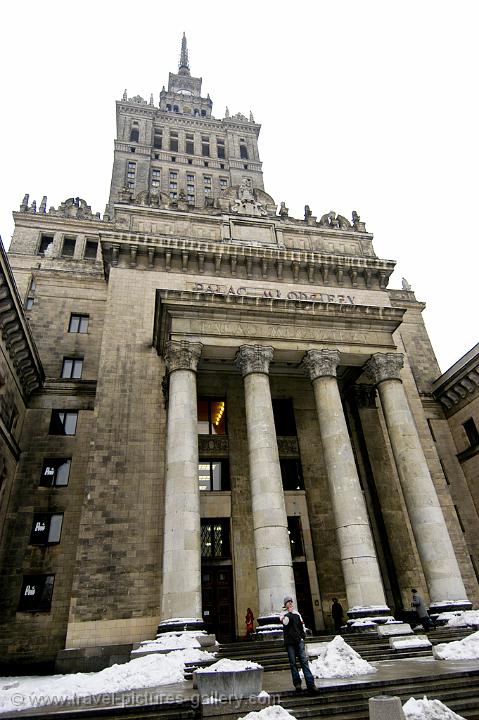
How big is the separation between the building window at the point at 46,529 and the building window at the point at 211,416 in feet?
32.1

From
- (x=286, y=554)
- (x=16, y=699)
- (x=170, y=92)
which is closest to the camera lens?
(x=16, y=699)

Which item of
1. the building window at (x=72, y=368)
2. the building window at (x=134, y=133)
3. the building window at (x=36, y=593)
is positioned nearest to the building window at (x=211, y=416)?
the building window at (x=72, y=368)

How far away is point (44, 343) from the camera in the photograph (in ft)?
110

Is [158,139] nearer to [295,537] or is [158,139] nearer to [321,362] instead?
[321,362]

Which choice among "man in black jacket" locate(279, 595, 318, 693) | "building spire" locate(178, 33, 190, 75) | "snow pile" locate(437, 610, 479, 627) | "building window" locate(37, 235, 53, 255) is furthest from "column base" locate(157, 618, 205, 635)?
"building spire" locate(178, 33, 190, 75)

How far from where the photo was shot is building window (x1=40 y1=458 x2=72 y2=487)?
28541 millimetres

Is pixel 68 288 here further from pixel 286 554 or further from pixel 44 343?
pixel 286 554

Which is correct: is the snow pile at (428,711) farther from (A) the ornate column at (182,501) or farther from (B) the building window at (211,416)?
(B) the building window at (211,416)

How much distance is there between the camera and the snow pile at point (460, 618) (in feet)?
65.1

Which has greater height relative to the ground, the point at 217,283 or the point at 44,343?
the point at 217,283

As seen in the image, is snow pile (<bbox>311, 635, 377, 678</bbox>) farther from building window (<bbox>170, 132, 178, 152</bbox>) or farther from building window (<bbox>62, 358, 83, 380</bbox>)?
building window (<bbox>170, 132, 178, 152</bbox>)

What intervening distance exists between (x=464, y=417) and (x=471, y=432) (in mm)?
1250

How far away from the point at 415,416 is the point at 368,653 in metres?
18.1

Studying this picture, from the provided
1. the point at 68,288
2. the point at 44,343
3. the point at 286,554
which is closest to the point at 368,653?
the point at 286,554
